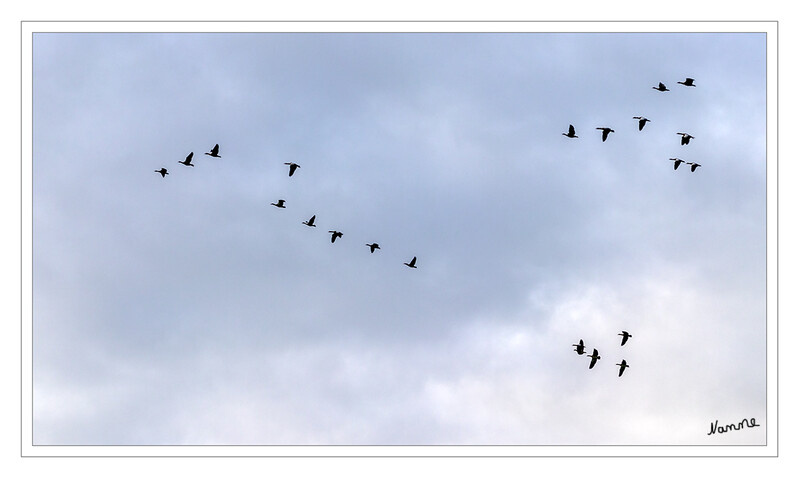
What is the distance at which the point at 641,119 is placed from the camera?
171125 mm

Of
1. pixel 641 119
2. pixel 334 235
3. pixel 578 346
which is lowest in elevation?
pixel 578 346
